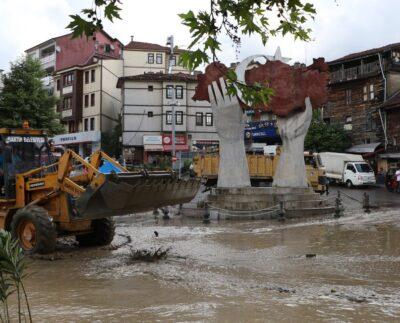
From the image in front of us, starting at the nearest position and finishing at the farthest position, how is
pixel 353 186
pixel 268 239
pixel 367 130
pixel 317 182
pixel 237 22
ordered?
pixel 237 22, pixel 268 239, pixel 317 182, pixel 353 186, pixel 367 130

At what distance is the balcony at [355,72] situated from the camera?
1820 inches

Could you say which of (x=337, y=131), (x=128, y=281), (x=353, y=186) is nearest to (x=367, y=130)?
(x=337, y=131)

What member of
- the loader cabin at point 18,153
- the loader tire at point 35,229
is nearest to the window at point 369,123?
the loader cabin at point 18,153

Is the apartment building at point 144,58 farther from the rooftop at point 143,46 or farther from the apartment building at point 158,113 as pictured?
the apartment building at point 158,113

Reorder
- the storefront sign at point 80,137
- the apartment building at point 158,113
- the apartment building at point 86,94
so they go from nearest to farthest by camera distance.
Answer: the apartment building at point 158,113 < the storefront sign at point 80,137 < the apartment building at point 86,94

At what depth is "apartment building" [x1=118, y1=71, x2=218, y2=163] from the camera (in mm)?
54719

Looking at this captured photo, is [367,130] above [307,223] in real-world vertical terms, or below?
above

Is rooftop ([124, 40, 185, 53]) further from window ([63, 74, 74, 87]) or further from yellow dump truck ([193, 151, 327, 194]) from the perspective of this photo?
yellow dump truck ([193, 151, 327, 194])

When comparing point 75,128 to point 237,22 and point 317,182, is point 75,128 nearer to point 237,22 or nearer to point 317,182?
point 317,182

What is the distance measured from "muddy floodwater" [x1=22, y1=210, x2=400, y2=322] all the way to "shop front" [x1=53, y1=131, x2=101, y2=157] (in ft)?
137

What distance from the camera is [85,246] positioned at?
1298cm

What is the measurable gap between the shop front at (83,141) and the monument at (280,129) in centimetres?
3494

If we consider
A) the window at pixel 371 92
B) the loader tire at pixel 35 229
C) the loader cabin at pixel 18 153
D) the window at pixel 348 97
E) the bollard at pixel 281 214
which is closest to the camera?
the loader tire at pixel 35 229

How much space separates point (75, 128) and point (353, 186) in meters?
35.0
